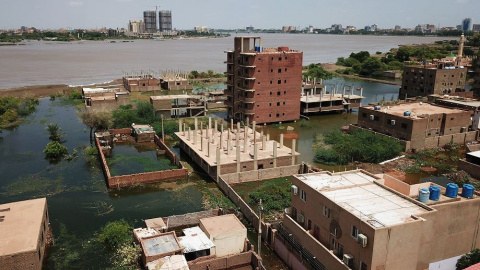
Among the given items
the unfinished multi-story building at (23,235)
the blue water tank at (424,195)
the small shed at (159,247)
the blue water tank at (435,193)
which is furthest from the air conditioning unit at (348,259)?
the unfinished multi-story building at (23,235)

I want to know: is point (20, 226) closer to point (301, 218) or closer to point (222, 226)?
point (222, 226)

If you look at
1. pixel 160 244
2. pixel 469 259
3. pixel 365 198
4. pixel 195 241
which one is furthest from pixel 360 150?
pixel 160 244

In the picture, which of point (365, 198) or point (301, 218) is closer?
point (365, 198)

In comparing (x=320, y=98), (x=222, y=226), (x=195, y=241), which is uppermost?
(x=320, y=98)

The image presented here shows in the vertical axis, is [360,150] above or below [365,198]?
below

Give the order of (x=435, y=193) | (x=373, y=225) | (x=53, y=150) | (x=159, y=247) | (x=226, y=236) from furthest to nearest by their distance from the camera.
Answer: (x=53, y=150) < (x=226, y=236) < (x=159, y=247) < (x=435, y=193) < (x=373, y=225)

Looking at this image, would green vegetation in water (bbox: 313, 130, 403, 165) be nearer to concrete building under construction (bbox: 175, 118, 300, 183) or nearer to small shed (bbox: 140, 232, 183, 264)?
concrete building under construction (bbox: 175, 118, 300, 183)
